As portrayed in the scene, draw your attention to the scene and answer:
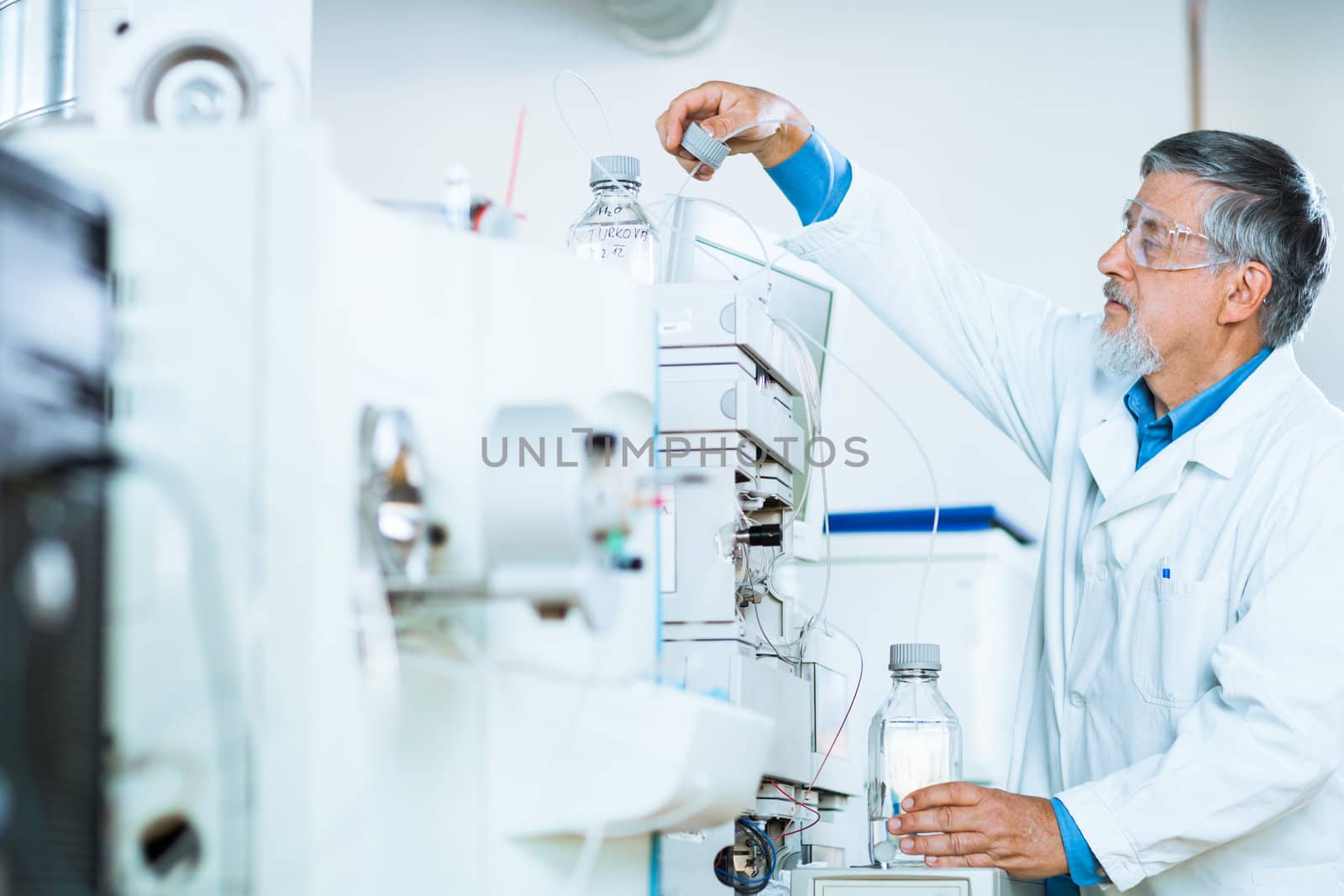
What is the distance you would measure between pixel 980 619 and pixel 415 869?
78.0 inches

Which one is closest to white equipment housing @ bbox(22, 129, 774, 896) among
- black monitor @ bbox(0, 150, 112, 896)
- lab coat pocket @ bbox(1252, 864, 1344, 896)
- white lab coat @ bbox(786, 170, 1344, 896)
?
black monitor @ bbox(0, 150, 112, 896)

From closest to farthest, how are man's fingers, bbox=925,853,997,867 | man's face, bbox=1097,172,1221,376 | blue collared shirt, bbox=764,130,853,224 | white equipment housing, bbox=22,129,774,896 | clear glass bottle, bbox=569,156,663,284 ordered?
white equipment housing, bbox=22,129,774,896 → man's fingers, bbox=925,853,997,867 → clear glass bottle, bbox=569,156,663,284 → man's face, bbox=1097,172,1221,376 → blue collared shirt, bbox=764,130,853,224

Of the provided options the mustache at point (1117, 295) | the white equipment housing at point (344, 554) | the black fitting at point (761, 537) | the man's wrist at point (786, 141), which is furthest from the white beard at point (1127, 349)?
the white equipment housing at point (344, 554)

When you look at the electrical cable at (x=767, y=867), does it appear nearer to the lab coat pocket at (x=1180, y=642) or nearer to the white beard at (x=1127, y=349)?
the lab coat pocket at (x=1180, y=642)

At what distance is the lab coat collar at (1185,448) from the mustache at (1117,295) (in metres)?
0.16

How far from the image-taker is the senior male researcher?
1.48 meters

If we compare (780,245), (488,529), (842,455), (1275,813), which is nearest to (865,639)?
(842,455)

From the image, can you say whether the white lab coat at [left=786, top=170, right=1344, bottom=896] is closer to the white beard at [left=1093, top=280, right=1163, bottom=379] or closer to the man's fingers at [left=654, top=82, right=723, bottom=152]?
the white beard at [left=1093, top=280, right=1163, bottom=379]

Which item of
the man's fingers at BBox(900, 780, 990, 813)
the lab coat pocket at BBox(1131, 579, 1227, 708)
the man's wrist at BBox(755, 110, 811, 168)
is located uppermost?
the man's wrist at BBox(755, 110, 811, 168)

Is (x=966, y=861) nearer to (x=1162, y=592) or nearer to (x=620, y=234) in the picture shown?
(x=1162, y=592)

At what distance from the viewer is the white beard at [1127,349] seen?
1.77 metres

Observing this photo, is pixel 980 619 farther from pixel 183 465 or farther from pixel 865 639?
pixel 183 465

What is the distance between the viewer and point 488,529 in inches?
31.9

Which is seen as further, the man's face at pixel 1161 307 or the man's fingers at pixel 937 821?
the man's face at pixel 1161 307
